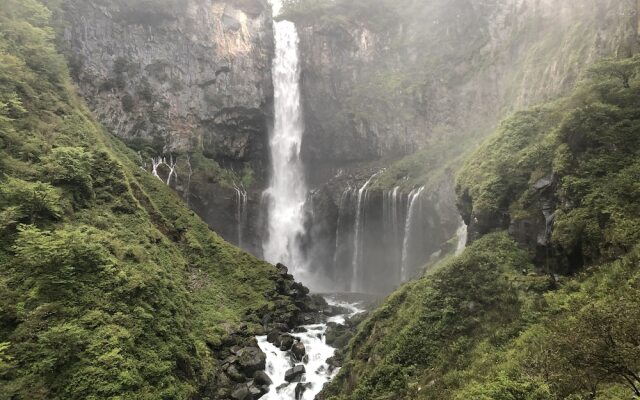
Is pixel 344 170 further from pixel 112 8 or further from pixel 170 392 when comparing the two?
pixel 170 392

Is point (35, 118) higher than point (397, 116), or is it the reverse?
point (397, 116)

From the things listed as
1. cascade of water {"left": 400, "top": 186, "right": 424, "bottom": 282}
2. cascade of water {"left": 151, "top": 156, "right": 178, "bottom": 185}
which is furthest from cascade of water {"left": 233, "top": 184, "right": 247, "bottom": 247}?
cascade of water {"left": 400, "top": 186, "right": 424, "bottom": 282}

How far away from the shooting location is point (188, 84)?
45.2 metres

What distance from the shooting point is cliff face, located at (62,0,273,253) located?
40094mm

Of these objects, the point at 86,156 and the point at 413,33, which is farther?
the point at 413,33

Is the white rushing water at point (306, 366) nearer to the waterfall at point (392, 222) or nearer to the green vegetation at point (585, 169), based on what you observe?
the green vegetation at point (585, 169)

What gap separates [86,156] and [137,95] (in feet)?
75.4

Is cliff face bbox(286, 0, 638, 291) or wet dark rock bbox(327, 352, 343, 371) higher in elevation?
cliff face bbox(286, 0, 638, 291)

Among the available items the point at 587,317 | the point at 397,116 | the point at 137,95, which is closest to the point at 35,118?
the point at 137,95

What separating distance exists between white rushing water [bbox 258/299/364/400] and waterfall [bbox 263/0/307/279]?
22.3 metres

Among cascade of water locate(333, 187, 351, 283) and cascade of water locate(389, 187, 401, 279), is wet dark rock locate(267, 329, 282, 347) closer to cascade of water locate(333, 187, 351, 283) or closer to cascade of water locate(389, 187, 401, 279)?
cascade of water locate(389, 187, 401, 279)

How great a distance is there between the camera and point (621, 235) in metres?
12.1

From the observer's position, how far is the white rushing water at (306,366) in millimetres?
19750

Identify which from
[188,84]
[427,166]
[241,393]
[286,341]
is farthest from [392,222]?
[188,84]
